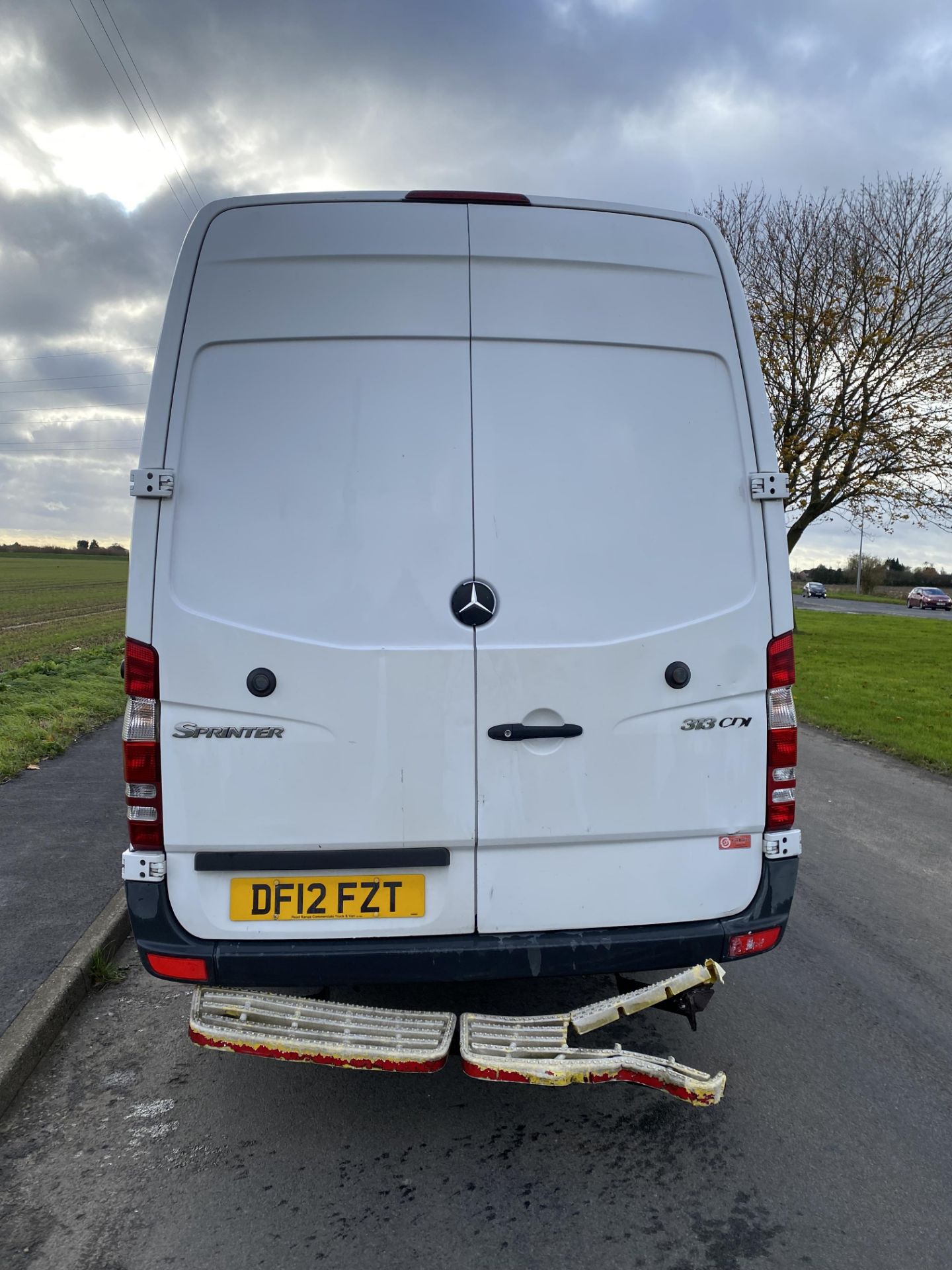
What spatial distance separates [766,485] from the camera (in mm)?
2758

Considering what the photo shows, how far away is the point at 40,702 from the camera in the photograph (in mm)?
9992

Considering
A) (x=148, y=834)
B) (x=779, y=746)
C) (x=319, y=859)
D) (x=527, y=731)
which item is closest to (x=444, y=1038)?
(x=319, y=859)

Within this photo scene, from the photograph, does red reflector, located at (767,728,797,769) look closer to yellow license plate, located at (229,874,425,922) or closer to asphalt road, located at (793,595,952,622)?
yellow license plate, located at (229,874,425,922)

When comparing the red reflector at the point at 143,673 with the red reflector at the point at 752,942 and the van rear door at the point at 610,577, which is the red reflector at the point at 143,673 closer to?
the van rear door at the point at 610,577

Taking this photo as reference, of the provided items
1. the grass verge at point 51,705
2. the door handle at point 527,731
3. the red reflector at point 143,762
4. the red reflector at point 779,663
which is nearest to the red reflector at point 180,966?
the red reflector at point 143,762

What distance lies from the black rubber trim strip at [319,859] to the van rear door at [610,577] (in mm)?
178

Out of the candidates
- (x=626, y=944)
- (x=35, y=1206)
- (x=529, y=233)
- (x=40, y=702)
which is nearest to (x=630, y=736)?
(x=626, y=944)

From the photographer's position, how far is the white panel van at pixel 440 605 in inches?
101

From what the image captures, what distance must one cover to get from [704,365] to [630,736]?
1172mm

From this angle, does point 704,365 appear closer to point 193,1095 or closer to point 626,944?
point 626,944

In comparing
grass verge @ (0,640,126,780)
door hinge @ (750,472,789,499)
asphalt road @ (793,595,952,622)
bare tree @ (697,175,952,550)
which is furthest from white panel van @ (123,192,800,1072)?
asphalt road @ (793,595,952,622)

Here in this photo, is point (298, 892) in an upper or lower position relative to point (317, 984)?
upper

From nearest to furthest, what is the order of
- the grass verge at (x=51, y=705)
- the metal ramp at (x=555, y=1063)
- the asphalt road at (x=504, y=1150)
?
the asphalt road at (x=504, y=1150)
the metal ramp at (x=555, y=1063)
the grass verge at (x=51, y=705)

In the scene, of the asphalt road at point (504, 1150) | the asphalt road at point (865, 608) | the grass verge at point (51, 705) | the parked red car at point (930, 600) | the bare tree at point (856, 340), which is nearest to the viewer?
the asphalt road at point (504, 1150)
